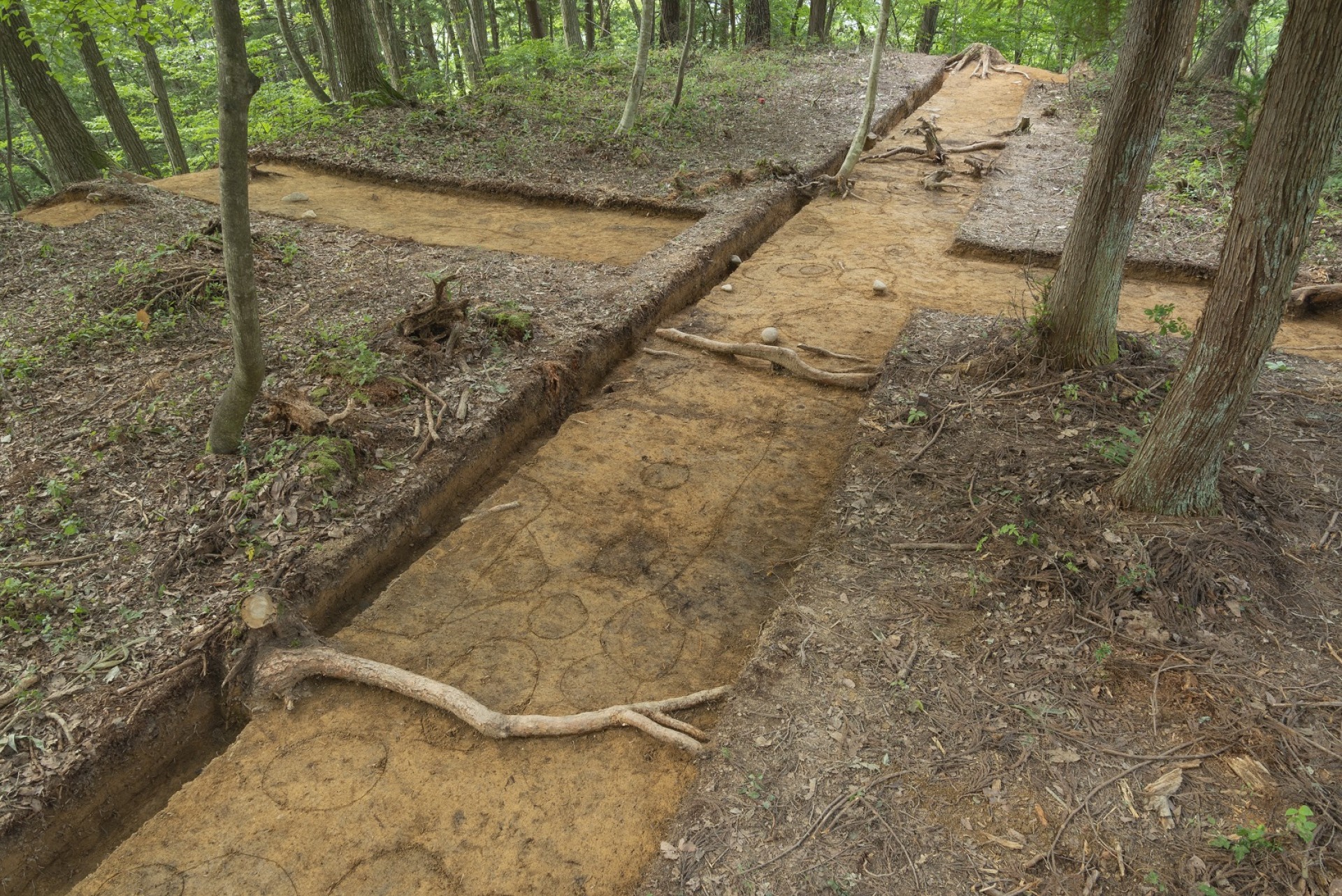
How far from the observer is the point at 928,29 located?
76.7 ft

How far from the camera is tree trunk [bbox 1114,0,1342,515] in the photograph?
262 centimetres

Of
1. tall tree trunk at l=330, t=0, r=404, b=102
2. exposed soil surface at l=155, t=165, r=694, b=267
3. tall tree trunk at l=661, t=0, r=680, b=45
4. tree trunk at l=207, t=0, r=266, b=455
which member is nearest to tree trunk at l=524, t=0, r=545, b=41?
tall tree trunk at l=661, t=0, r=680, b=45

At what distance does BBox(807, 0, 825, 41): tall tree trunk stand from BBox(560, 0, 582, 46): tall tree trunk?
5.79 m

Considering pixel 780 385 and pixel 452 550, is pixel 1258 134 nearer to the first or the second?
pixel 780 385

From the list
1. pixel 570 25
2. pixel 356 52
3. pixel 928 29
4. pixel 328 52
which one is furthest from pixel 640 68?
pixel 928 29

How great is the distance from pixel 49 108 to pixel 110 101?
110 inches

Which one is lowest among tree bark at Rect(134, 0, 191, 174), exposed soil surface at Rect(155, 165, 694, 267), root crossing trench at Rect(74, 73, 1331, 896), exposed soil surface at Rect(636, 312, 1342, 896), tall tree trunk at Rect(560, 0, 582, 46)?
root crossing trench at Rect(74, 73, 1331, 896)

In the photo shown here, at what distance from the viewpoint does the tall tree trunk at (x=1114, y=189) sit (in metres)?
3.87

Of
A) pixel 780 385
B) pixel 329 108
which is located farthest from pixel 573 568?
pixel 329 108

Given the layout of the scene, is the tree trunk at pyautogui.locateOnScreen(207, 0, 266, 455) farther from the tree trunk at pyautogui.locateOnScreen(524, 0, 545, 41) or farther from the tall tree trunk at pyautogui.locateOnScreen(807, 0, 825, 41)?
the tall tree trunk at pyautogui.locateOnScreen(807, 0, 825, 41)

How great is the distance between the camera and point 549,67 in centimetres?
1433

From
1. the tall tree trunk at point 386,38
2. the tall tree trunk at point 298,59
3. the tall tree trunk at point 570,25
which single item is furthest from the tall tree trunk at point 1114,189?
the tall tree trunk at point 570,25

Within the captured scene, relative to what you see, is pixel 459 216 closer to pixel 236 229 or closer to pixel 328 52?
pixel 236 229

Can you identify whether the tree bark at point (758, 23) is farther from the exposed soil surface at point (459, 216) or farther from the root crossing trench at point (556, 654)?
the root crossing trench at point (556, 654)
